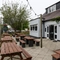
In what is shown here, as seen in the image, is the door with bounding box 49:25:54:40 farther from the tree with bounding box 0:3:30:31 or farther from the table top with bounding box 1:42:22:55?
the table top with bounding box 1:42:22:55

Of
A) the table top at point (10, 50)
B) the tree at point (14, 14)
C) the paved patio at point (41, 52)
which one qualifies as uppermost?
the tree at point (14, 14)

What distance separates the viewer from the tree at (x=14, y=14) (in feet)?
53.3

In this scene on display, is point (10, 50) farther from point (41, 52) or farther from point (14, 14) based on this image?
point (14, 14)

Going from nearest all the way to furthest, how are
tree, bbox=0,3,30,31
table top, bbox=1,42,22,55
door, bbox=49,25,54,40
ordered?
table top, bbox=1,42,22,55 < door, bbox=49,25,54,40 < tree, bbox=0,3,30,31

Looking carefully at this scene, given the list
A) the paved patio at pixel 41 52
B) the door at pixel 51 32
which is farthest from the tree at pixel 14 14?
the paved patio at pixel 41 52

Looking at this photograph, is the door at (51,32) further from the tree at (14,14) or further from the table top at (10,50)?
the table top at (10,50)

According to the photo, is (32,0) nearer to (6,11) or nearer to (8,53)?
(6,11)

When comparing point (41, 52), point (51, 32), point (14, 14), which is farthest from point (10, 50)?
point (14, 14)

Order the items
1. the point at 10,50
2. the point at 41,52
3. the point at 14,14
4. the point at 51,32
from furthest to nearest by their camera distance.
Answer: the point at 14,14, the point at 51,32, the point at 41,52, the point at 10,50

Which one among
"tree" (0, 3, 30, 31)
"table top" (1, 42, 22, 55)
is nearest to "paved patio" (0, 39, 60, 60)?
"table top" (1, 42, 22, 55)

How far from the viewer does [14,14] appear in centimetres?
1652

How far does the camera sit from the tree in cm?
1625

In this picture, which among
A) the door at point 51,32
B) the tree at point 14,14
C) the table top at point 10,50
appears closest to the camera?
the table top at point 10,50

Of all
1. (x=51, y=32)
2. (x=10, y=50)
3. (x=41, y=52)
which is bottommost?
(x=41, y=52)
